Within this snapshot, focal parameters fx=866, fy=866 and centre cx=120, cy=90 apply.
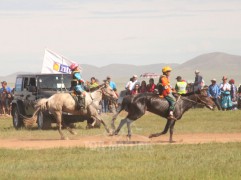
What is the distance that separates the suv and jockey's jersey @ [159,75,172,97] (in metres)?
7.04

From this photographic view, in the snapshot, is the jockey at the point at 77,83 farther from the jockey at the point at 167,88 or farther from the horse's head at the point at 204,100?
the horse's head at the point at 204,100

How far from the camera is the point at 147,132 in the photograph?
2980cm

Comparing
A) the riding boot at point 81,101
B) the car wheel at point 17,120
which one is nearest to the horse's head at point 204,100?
the riding boot at point 81,101

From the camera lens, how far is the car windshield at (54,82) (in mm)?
32969

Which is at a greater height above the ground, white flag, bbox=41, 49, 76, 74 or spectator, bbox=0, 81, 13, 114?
white flag, bbox=41, 49, 76, 74

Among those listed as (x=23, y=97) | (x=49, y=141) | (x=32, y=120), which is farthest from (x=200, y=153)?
(x=23, y=97)

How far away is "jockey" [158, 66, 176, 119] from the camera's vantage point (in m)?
24.5

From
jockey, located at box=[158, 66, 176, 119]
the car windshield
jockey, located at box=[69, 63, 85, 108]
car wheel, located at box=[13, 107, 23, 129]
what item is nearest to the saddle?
jockey, located at box=[69, 63, 85, 108]

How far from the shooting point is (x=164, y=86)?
24.7 meters

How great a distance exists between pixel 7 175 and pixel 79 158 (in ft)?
10.6

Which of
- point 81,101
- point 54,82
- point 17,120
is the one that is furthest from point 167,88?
point 17,120

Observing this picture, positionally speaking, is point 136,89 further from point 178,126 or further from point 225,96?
point 178,126

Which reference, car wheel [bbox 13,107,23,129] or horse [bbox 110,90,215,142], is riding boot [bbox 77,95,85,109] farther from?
car wheel [bbox 13,107,23,129]

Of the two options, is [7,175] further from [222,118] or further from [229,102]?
[229,102]
